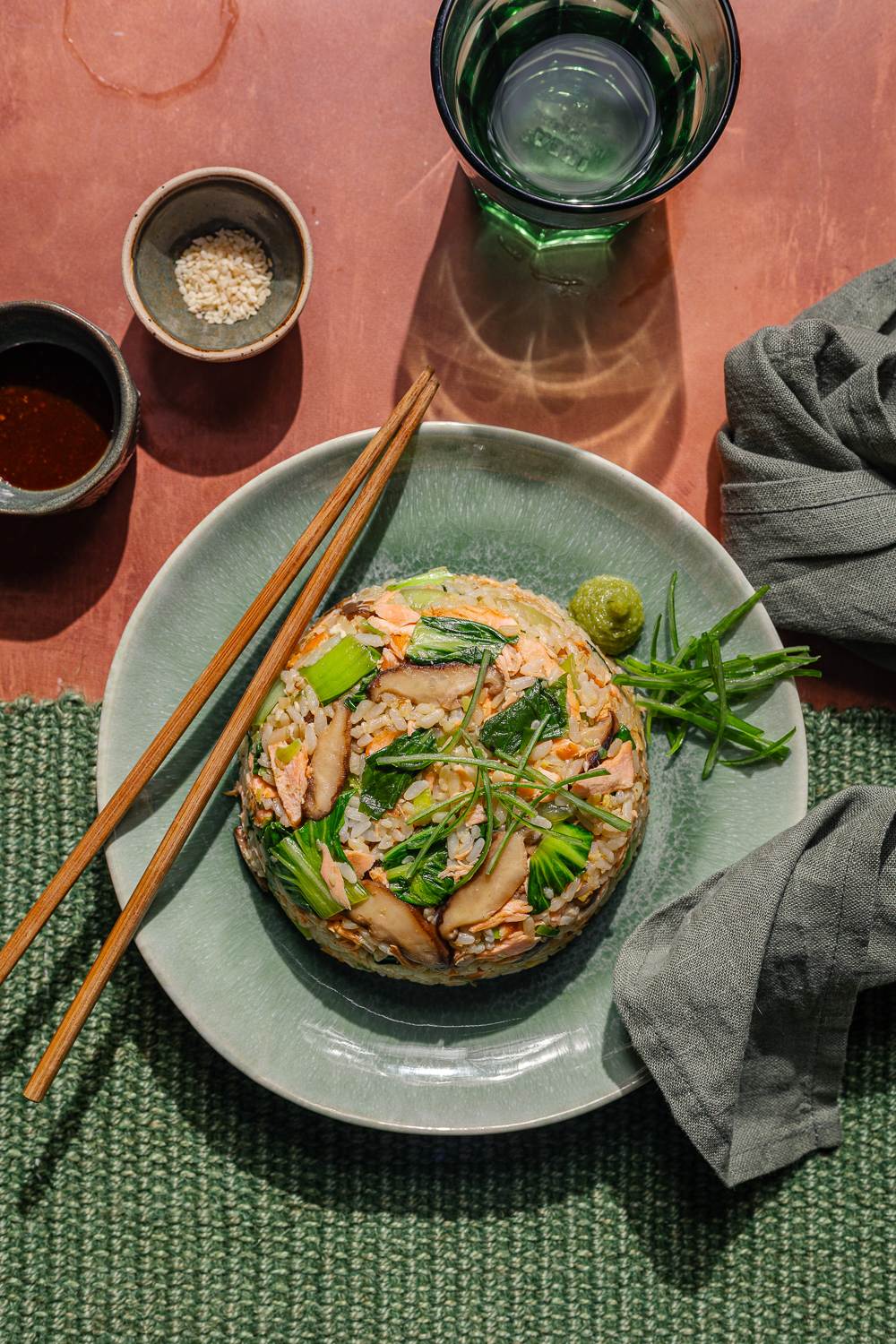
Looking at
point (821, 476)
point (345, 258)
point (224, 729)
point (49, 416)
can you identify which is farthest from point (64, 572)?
point (821, 476)

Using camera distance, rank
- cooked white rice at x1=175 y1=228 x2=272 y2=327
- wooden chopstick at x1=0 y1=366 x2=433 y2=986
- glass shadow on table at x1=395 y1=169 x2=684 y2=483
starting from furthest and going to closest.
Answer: glass shadow on table at x1=395 y1=169 x2=684 y2=483, cooked white rice at x1=175 y1=228 x2=272 y2=327, wooden chopstick at x1=0 y1=366 x2=433 y2=986

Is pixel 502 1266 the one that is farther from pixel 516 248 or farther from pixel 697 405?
pixel 516 248

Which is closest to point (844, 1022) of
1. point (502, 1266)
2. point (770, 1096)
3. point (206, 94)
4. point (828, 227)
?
point (770, 1096)

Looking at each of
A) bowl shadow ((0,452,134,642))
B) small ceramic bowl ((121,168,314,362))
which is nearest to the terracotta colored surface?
bowl shadow ((0,452,134,642))

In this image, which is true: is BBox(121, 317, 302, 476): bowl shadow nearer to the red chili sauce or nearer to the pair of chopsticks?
the red chili sauce

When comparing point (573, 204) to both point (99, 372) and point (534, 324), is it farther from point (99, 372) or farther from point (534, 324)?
point (99, 372)
